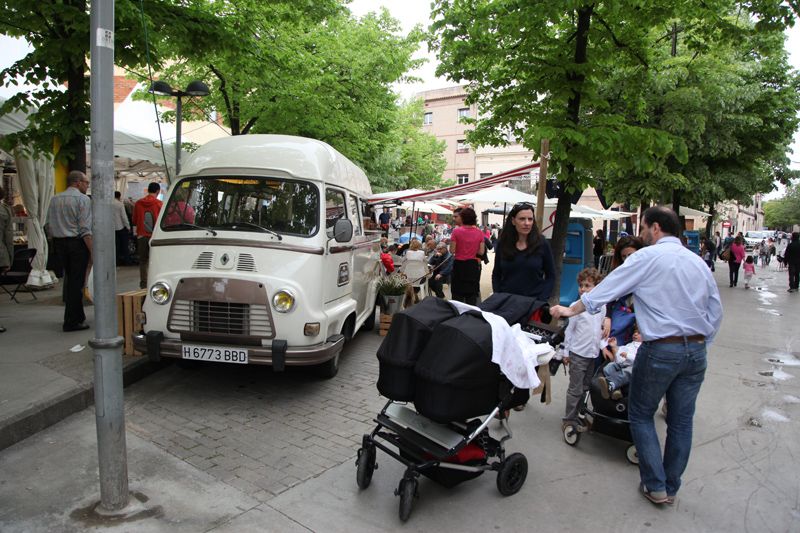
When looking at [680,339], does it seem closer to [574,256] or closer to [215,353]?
[215,353]

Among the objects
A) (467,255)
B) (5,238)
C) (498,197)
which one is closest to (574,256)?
(498,197)

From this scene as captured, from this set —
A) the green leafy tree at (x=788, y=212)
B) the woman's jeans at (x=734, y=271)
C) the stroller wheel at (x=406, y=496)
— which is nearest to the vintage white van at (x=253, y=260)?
the stroller wheel at (x=406, y=496)

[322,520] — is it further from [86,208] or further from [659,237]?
[86,208]

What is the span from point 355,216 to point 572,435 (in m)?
4.01

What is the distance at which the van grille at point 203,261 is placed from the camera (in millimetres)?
5285

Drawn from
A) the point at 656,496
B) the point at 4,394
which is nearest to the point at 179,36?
the point at 4,394

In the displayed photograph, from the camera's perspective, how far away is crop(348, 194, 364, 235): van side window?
23.5ft

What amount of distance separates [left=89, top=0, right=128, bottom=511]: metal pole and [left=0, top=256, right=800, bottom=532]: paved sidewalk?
375mm

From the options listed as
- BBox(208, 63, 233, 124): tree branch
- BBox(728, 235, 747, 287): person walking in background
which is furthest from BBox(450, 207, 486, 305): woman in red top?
BBox(728, 235, 747, 287): person walking in background

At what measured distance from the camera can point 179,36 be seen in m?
7.53

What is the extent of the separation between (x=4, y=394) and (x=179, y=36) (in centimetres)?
513

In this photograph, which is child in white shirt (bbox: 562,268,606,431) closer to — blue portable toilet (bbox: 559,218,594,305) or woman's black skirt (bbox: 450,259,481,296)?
woman's black skirt (bbox: 450,259,481,296)

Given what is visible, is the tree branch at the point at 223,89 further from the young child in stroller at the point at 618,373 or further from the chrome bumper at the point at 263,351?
the young child in stroller at the point at 618,373

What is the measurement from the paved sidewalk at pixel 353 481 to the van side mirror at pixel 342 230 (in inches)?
65.1
